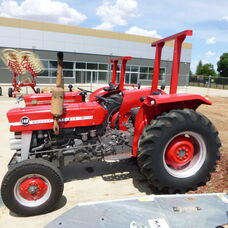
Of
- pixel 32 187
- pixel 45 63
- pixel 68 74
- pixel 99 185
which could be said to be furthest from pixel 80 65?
pixel 32 187

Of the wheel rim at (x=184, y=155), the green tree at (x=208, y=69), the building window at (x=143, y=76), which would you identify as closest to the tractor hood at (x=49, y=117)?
the wheel rim at (x=184, y=155)

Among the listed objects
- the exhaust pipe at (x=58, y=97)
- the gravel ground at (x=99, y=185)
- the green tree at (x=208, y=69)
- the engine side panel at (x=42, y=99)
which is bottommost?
the gravel ground at (x=99, y=185)

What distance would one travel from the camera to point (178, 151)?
3068 millimetres

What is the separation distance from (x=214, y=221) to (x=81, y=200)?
1.58 metres

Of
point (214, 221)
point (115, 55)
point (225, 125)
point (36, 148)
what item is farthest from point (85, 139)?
point (115, 55)

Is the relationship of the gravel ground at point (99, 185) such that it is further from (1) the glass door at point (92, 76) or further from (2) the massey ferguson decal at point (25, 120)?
(1) the glass door at point (92, 76)

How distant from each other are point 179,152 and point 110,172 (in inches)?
47.6

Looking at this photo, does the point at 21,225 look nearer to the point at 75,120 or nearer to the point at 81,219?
the point at 81,219

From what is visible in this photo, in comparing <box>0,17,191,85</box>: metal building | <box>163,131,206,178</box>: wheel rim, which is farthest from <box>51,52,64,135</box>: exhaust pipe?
<box>0,17,191,85</box>: metal building

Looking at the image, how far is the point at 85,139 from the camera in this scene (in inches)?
126

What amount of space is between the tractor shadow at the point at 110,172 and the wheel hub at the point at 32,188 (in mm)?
812

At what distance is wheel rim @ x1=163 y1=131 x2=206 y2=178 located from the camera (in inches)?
120

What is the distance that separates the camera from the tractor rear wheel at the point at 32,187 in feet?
8.27

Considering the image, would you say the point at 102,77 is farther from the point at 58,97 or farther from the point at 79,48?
the point at 58,97
